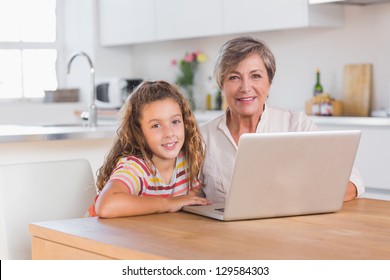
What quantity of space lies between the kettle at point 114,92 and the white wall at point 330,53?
2.35 ft

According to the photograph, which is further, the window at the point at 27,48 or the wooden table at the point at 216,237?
the window at the point at 27,48

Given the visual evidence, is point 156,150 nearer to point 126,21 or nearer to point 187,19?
point 187,19

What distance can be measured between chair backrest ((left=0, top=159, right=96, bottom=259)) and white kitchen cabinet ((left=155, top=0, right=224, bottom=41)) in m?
3.03

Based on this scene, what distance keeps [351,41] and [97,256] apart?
3523 mm

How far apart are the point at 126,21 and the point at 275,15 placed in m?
1.73

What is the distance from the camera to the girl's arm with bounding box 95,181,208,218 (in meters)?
1.95

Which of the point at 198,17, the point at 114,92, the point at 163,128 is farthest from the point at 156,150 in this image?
the point at 114,92

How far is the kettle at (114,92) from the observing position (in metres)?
6.09

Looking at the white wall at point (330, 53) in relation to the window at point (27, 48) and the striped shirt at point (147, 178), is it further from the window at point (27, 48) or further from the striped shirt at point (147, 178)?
the striped shirt at point (147, 178)

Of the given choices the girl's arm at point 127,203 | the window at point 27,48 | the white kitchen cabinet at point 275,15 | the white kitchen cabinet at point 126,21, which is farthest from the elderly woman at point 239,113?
the window at point 27,48

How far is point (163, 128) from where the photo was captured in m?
2.18

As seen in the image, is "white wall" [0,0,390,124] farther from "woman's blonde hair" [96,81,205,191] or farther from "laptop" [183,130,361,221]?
"laptop" [183,130,361,221]

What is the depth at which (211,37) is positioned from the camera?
19.3 feet
